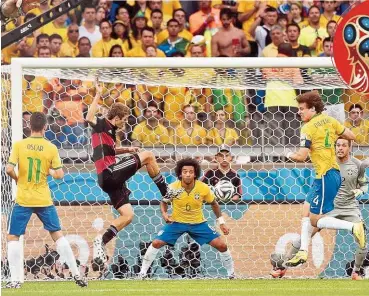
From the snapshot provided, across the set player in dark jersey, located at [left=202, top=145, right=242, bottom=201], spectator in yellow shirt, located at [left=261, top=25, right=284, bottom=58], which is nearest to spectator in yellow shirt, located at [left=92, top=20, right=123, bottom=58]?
spectator in yellow shirt, located at [left=261, top=25, right=284, bottom=58]

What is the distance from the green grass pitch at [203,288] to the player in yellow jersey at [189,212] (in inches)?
15.5

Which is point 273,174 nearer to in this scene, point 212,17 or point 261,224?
point 261,224

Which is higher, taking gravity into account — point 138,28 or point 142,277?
point 138,28

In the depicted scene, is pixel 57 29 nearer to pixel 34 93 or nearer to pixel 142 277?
pixel 34 93

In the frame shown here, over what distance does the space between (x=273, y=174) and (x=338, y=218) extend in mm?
A: 937

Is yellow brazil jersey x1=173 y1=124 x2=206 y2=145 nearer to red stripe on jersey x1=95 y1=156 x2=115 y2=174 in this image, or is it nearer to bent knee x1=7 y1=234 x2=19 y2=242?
red stripe on jersey x1=95 y1=156 x2=115 y2=174

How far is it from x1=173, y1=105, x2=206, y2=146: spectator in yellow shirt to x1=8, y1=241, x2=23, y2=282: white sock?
2.42 meters

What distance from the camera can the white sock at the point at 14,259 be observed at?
9445 millimetres

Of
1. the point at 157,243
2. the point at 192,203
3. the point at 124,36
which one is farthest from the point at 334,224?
the point at 124,36

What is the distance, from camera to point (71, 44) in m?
14.1

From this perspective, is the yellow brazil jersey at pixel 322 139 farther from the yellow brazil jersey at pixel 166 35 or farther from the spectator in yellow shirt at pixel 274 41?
the yellow brazil jersey at pixel 166 35

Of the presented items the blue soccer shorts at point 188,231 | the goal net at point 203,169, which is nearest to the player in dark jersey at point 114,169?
the blue soccer shorts at point 188,231

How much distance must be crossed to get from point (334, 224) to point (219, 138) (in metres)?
2.14

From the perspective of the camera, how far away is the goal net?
10883 millimetres
